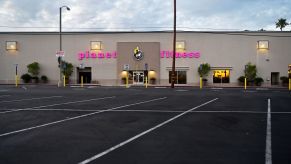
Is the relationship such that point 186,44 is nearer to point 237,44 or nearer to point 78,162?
point 237,44

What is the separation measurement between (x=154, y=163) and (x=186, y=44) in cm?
3998

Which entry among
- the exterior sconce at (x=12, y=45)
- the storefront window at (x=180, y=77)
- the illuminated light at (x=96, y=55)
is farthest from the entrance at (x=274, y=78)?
the exterior sconce at (x=12, y=45)

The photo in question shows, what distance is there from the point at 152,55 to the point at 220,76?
1059 centimetres

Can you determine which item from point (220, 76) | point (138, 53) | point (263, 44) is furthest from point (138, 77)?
point (263, 44)

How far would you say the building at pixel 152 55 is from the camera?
4400 cm

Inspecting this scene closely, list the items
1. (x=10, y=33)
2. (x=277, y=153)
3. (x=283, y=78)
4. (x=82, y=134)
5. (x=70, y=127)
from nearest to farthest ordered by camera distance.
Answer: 1. (x=277, y=153)
2. (x=82, y=134)
3. (x=70, y=127)
4. (x=283, y=78)
5. (x=10, y=33)

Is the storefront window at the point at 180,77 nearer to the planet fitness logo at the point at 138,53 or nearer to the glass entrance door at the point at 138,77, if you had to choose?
the glass entrance door at the point at 138,77

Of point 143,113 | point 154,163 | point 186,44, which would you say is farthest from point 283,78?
point 154,163

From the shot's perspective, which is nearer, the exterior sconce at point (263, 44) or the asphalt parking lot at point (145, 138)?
the asphalt parking lot at point (145, 138)

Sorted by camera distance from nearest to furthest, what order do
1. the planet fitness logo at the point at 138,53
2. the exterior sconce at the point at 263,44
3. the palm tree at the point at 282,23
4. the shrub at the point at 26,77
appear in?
the exterior sconce at the point at 263,44 → the planet fitness logo at the point at 138,53 → the shrub at the point at 26,77 → the palm tree at the point at 282,23

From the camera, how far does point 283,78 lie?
42875 millimetres

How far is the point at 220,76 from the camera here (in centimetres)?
4434

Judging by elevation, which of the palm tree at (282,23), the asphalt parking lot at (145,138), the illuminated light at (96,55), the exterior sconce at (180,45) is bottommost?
the asphalt parking lot at (145,138)

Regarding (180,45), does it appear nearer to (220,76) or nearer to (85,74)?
(220,76)
